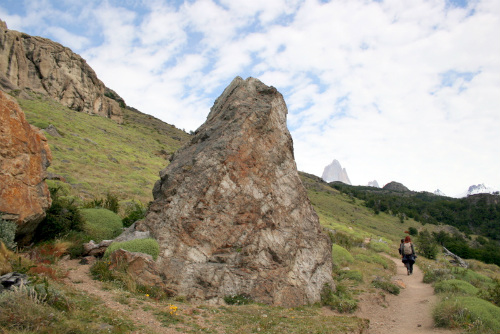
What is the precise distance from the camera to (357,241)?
25.9 metres

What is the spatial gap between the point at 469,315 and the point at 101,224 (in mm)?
13575

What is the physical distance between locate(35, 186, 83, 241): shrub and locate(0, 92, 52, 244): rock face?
24.0 inches

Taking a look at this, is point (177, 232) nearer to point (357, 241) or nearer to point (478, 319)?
point (478, 319)

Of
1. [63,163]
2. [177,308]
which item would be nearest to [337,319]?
[177,308]

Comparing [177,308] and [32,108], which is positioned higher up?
[32,108]

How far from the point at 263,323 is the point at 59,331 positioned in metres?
4.60

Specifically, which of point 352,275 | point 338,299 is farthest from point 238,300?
point 352,275

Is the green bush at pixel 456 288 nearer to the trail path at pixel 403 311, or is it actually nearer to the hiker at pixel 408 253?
the trail path at pixel 403 311

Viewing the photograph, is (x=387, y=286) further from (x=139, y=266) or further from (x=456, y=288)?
(x=139, y=266)

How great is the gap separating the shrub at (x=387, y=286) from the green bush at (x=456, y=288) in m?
1.50

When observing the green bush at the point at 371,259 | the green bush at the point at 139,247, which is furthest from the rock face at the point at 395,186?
the green bush at the point at 139,247

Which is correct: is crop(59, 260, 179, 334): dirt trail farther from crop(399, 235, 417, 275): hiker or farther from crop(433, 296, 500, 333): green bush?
crop(399, 235, 417, 275): hiker

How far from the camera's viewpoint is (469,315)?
848cm

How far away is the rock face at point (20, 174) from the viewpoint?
30.8 ft
